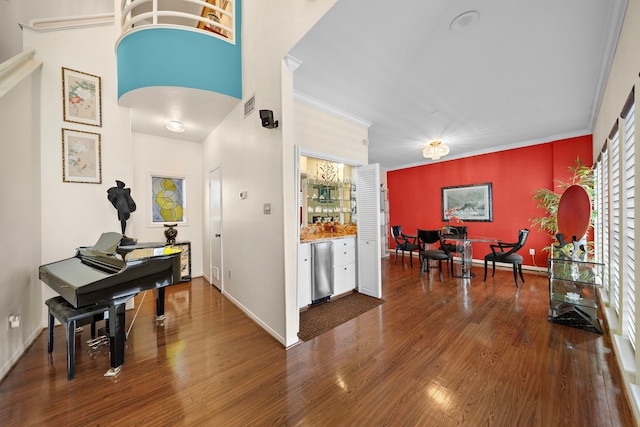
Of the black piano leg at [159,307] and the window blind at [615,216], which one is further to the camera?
the black piano leg at [159,307]

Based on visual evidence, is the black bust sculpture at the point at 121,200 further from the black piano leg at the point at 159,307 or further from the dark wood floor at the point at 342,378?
the dark wood floor at the point at 342,378

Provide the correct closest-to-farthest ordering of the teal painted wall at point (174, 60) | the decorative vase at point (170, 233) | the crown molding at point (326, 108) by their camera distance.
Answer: the teal painted wall at point (174, 60) < the crown molding at point (326, 108) < the decorative vase at point (170, 233)

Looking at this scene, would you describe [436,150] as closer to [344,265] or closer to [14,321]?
[344,265]

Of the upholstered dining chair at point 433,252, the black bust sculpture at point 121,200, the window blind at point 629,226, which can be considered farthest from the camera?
the upholstered dining chair at point 433,252

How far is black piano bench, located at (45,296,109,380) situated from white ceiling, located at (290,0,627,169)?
2.96m

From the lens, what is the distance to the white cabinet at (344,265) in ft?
12.1

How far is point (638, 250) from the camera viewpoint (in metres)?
1.52

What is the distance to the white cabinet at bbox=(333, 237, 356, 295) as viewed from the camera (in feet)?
12.1

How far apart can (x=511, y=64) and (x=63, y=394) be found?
4.96m

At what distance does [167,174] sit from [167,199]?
47 cm

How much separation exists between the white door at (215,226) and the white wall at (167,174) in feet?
2.09

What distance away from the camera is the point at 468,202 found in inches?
240

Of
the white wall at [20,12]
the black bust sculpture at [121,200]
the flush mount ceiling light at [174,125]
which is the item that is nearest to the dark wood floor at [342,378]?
the black bust sculpture at [121,200]

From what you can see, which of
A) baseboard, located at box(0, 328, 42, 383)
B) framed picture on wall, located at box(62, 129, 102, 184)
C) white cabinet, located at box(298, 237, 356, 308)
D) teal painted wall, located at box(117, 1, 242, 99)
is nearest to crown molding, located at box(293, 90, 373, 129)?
teal painted wall, located at box(117, 1, 242, 99)
